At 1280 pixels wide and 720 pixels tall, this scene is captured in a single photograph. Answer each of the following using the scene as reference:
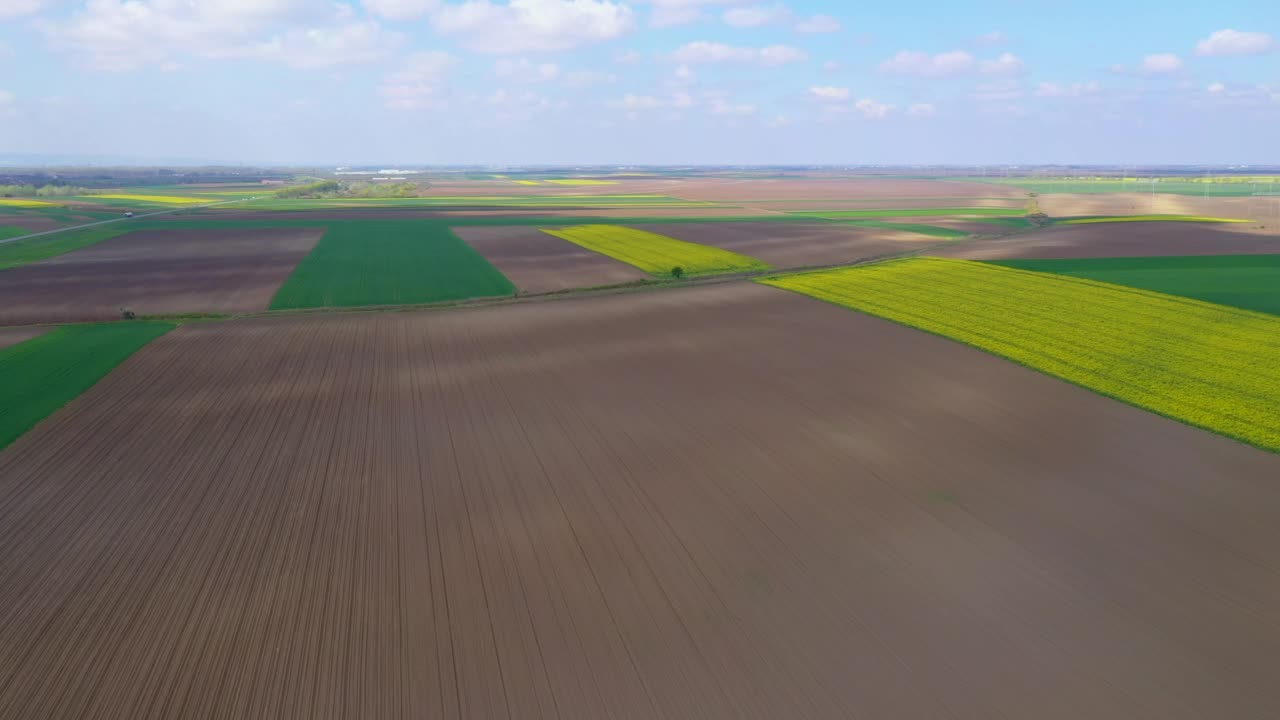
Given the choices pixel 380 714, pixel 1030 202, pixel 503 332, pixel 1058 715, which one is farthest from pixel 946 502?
pixel 1030 202

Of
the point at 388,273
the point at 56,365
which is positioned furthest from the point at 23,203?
the point at 56,365

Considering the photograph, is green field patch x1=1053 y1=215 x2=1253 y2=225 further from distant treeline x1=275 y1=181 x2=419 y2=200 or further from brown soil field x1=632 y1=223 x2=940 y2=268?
distant treeline x1=275 y1=181 x2=419 y2=200

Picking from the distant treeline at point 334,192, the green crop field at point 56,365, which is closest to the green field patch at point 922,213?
→ the green crop field at point 56,365

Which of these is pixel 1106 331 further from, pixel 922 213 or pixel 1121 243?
pixel 922 213

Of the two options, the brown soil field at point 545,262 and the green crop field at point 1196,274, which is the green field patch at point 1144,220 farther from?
the brown soil field at point 545,262

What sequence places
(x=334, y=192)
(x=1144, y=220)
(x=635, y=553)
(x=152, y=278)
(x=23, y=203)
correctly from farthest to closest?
(x=334, y=192), (x=23, y=203), (x=1144, y=220), (x=152, y=278), (x=635, y=553)

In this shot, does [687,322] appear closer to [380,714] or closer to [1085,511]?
[1085,511]

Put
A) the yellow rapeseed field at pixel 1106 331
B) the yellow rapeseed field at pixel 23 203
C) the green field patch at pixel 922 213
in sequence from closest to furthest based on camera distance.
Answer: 1. the yellow rapeseed field at pixel 1106 331
2. the green field patch at pixel 922 213
3. the yellow rapeseed field at pixel 23 203
